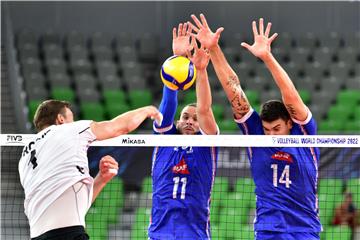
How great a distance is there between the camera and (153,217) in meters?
8.17

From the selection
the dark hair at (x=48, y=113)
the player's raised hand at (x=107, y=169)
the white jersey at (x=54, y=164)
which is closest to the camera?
the white jersey at (x=54, y=164)

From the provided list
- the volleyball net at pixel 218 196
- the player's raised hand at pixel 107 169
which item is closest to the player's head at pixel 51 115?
the player's raised hand at pixel 107 169

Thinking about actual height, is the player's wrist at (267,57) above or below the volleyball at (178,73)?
above

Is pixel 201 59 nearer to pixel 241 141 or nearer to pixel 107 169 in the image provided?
pixel 241 141

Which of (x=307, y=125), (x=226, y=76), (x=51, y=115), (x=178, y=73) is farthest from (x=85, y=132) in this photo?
(x=307, y=125)

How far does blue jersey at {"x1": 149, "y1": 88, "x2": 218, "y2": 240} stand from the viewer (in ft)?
26.3

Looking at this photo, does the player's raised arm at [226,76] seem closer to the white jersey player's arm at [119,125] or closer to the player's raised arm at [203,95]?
the player's raised arm at [203,95]

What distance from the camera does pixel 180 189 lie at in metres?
8.11

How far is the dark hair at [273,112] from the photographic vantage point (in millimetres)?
7871

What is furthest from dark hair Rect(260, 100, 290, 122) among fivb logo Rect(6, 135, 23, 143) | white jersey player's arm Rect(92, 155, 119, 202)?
fivb logo Rect(6, 135, 23, 143)

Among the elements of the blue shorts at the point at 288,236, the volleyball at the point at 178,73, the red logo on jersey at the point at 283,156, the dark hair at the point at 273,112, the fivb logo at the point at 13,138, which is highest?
the volleyball at the point at 178,73

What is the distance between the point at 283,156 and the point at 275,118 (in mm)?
406

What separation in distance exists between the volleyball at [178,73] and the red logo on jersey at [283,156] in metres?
1.19

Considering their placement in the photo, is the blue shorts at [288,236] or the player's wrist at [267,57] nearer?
the blue shorts at [288,236]
